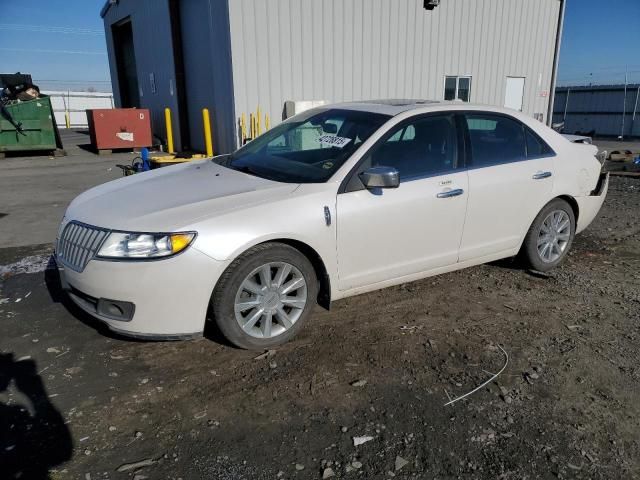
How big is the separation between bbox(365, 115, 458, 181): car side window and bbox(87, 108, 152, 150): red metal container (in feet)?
40.7

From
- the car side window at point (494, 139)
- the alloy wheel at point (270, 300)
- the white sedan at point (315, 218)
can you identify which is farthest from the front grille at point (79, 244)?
the car side window at point (494, 139)

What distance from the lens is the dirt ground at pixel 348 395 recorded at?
2402mm

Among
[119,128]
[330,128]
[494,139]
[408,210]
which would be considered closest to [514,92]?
[119,128]

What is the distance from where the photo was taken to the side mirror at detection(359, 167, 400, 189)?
3375mm

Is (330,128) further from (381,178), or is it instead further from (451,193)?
(451,193)

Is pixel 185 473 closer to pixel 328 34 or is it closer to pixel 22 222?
pixel 22 222

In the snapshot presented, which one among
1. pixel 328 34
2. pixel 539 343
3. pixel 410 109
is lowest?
pixel 539 343

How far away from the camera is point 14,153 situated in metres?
14.2

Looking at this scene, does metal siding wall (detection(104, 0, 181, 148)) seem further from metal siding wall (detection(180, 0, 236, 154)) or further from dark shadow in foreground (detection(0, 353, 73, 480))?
dark shadow in foreground (detection(0, 353, 73, 480))

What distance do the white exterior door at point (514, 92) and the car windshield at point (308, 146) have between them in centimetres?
1262

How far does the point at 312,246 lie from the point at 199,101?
11.8 m

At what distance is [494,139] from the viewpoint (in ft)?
14.3

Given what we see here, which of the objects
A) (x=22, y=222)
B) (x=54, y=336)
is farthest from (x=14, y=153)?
(x=54, y=336)

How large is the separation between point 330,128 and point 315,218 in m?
1.10
